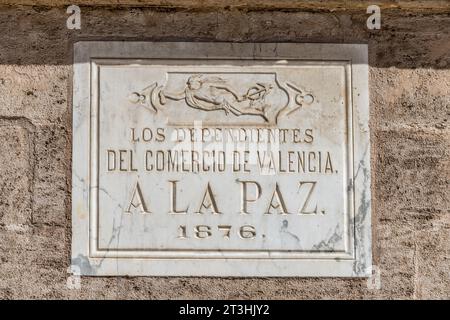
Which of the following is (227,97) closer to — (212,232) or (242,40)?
(242,40)

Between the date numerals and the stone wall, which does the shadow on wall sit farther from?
the date numerals

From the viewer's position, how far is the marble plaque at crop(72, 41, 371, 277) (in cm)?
362

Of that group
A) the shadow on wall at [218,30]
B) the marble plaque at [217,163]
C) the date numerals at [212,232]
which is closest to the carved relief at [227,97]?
the marble plaque at [217,163]

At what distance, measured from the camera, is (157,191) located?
3.63 meters

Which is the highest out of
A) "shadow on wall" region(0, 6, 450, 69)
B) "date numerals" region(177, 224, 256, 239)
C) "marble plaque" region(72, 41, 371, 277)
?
"shadow on wall" region(0, 6, 450, 69)

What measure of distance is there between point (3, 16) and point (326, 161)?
1597mm

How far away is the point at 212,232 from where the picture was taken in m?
3.62

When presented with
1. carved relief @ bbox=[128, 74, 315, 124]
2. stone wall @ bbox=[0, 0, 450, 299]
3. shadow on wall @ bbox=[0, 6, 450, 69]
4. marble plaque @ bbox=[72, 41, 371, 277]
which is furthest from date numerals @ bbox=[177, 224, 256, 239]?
shadow on wall @ bbox=[0, 6, 450, 69]

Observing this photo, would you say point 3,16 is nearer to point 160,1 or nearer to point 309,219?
point 160,1

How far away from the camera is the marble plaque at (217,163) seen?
362 centimetres

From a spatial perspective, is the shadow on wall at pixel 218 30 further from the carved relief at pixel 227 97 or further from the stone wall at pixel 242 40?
the carved relief at pixel 227 97

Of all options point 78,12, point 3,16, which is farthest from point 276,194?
point 3,16

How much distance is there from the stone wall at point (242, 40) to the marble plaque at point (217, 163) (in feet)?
0.19

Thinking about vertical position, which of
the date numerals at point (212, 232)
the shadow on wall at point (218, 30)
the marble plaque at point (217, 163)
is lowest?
the date numerals at point (212, 232)
